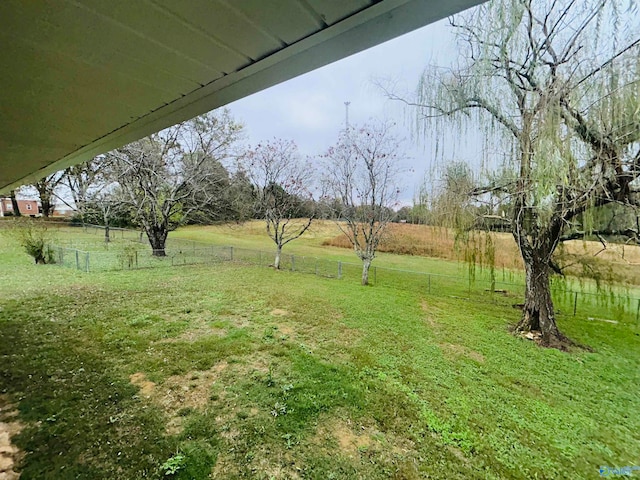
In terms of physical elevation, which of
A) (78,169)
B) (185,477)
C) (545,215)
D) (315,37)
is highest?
(78,169)

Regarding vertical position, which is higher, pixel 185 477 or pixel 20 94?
pixel 20 94

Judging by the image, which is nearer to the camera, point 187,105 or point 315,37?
point 315,37

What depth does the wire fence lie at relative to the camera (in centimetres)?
519

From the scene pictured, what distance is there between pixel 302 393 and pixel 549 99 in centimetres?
407

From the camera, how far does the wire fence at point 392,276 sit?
519 cm

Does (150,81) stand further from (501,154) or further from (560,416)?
(560,416)

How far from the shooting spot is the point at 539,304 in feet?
15.6

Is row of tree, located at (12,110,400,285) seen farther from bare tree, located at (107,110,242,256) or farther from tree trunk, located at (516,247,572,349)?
tree trunk, located at (516,247,572,349)

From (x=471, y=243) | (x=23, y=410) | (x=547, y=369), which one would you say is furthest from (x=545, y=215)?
(x=23, y=410)

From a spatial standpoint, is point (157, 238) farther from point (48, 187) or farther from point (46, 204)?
point (46, 204)

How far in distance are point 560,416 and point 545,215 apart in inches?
101

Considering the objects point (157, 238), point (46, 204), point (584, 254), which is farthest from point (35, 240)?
point (584, 254)

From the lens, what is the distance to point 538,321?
485 centimetres

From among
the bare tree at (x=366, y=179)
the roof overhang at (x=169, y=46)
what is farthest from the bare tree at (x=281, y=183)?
the roof overhang at (x=169, y=46)
